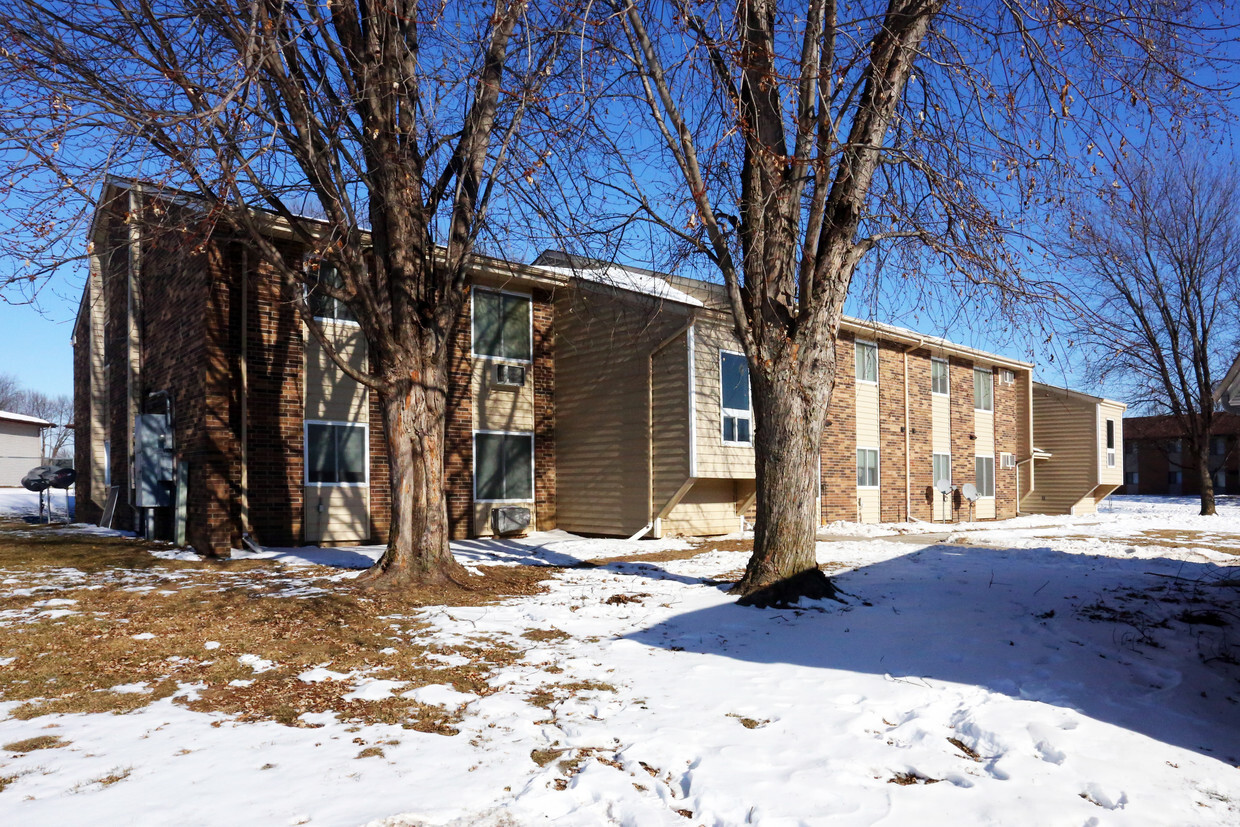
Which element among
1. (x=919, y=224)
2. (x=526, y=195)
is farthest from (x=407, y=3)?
(x=919, y=224)

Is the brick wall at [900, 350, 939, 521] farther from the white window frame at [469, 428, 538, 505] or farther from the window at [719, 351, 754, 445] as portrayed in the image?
A: the white window frame at [469, 428, 538, 505]

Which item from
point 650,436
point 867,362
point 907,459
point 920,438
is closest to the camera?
point 650,436

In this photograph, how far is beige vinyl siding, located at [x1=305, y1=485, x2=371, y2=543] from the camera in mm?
13820

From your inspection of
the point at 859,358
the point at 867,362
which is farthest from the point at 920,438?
the point at 859,358

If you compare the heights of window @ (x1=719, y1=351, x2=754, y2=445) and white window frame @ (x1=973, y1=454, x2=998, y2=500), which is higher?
window @ (x1=719, y1=351, x2=754, y2=445)

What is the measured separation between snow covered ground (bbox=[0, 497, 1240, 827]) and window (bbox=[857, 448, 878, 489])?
12626mm

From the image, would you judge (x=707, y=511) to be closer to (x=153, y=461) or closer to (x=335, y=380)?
(x=335, y=380)

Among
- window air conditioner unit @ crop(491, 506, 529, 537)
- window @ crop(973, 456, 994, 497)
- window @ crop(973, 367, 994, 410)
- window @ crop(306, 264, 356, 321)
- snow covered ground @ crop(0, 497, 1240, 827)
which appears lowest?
snow covered ground @ crop(0, 497, 1240, 827)

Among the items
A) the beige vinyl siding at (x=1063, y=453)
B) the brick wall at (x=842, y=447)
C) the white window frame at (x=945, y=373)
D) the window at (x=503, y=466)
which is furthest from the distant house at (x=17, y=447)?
the beige vinyl siding at (x=1063, y=453)

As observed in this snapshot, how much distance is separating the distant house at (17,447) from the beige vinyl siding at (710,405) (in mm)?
30738

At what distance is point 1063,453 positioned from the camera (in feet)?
95.6

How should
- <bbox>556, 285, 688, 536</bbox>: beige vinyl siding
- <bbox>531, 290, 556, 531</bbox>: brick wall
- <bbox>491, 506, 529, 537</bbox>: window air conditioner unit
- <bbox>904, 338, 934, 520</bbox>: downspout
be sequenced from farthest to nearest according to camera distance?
<bbox>904, 338, 934, 520</bbox>: downspout → <bbox>531, 290, 556, 531</bbox>: brick wall → <bbox>491, 506, 529, 537</bbox>: window air conditioner unit → <bbox>556, 285, 688, 536</bbox>: beige vinyl siding

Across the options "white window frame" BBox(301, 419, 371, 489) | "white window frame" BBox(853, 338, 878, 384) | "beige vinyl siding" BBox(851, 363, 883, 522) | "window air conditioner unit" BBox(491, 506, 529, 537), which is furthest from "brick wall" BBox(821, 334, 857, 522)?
"white window frame" BBox(301, 419, 371, 489)

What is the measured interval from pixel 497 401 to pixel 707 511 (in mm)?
4805
